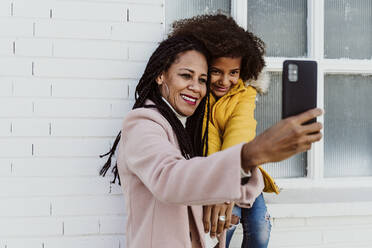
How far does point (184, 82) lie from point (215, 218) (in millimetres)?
627

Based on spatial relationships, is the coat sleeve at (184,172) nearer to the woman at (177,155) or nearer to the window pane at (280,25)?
the woman at (177,155)

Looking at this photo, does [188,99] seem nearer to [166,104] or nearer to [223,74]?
[166,104]

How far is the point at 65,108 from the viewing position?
7.41 feet

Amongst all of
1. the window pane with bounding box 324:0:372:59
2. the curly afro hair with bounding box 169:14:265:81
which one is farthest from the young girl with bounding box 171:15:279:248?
the window pane with bounding box 324:0:372:59

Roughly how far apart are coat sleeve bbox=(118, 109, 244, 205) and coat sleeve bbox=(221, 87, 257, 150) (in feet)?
1.92

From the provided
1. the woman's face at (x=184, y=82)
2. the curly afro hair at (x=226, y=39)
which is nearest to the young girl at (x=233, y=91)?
the curly afro hair at (x=226, y=39)

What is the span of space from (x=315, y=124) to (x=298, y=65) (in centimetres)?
18

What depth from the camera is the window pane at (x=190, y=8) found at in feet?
8.09

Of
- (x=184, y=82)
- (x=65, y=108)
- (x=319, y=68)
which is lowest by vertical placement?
(x=65, y=108)

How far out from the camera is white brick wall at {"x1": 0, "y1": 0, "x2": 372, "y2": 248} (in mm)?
2234

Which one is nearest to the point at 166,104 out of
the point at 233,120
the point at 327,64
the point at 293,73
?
the point at 233,120

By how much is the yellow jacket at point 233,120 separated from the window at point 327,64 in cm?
53

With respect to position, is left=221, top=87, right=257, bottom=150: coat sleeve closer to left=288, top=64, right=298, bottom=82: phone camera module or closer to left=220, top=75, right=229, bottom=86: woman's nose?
left=220, top=75, right=229, bottom=86: woman's nose

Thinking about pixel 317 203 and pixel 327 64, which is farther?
pixel 327 64
